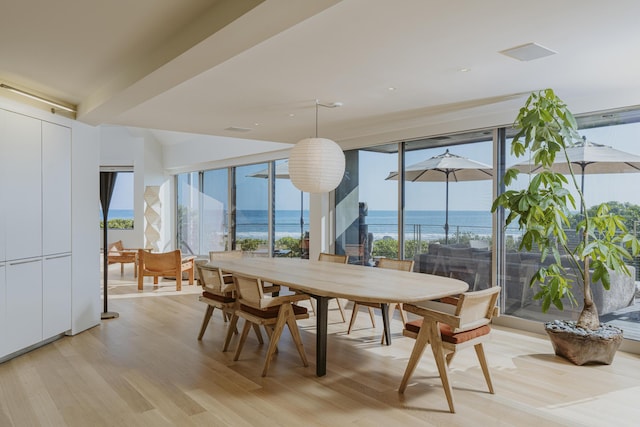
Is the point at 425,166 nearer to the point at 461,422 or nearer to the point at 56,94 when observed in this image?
the point at 461,422

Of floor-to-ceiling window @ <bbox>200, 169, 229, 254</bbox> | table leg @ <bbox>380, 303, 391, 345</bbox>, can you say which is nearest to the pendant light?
table leg @ <bbox>380, 303, 391, 345</bbox>

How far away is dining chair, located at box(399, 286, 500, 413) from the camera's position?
2.93 meters

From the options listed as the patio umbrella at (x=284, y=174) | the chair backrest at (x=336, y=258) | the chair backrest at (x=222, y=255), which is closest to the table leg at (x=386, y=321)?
the chair backrest at (x=336, y=258)

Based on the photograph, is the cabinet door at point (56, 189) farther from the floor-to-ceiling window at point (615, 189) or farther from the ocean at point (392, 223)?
the floor-to-ceiling window at point (615, 189)

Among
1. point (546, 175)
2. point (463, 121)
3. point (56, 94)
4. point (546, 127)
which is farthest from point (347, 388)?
point (56, 94)

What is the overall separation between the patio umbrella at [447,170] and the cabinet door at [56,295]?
167 inches

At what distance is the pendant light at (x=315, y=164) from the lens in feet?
14.2

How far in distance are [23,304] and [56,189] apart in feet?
3.76

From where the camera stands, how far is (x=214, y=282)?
4.29m

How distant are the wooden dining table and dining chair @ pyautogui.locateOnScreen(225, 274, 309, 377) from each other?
170mm

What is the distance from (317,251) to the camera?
732 centimetres

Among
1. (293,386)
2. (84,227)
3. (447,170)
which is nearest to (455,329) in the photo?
(293,386)

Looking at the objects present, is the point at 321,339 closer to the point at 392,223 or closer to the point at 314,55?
the point at 314,55

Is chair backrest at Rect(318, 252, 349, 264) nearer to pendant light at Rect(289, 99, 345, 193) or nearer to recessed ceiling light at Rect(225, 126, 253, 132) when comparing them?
pendant light at Rect(289, 99, 345, 193)
